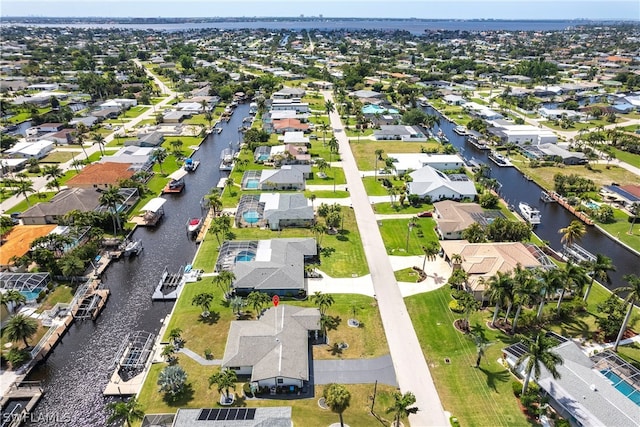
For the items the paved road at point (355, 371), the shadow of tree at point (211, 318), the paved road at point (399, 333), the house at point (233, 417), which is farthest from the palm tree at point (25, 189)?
the paved road at point (355, 371)

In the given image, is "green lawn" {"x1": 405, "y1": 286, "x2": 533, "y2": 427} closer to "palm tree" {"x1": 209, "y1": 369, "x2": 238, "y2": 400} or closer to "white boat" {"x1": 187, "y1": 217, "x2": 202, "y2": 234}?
"palm tree" {"x1": 209, "y1": 369, "x2": 238, "y2": 400}

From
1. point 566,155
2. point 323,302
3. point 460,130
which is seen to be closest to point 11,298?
point 323,302

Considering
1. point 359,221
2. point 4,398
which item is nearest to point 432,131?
point 359,221

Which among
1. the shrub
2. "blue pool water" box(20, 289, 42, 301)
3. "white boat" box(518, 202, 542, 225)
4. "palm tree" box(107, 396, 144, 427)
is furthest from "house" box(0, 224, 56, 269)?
"white boat" box(518, 202, 542, 225)

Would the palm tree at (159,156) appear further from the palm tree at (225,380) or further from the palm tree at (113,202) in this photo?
the palm tree at (225,380)

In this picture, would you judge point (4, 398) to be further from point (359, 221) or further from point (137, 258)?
point (359, 221)

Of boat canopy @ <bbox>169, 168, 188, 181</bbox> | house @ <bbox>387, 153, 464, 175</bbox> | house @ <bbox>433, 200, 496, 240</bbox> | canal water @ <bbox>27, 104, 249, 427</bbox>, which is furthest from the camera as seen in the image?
house @ <bbox>387, 153, 464, 175</bbox>

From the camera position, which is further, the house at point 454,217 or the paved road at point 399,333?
the house at point 454,217
